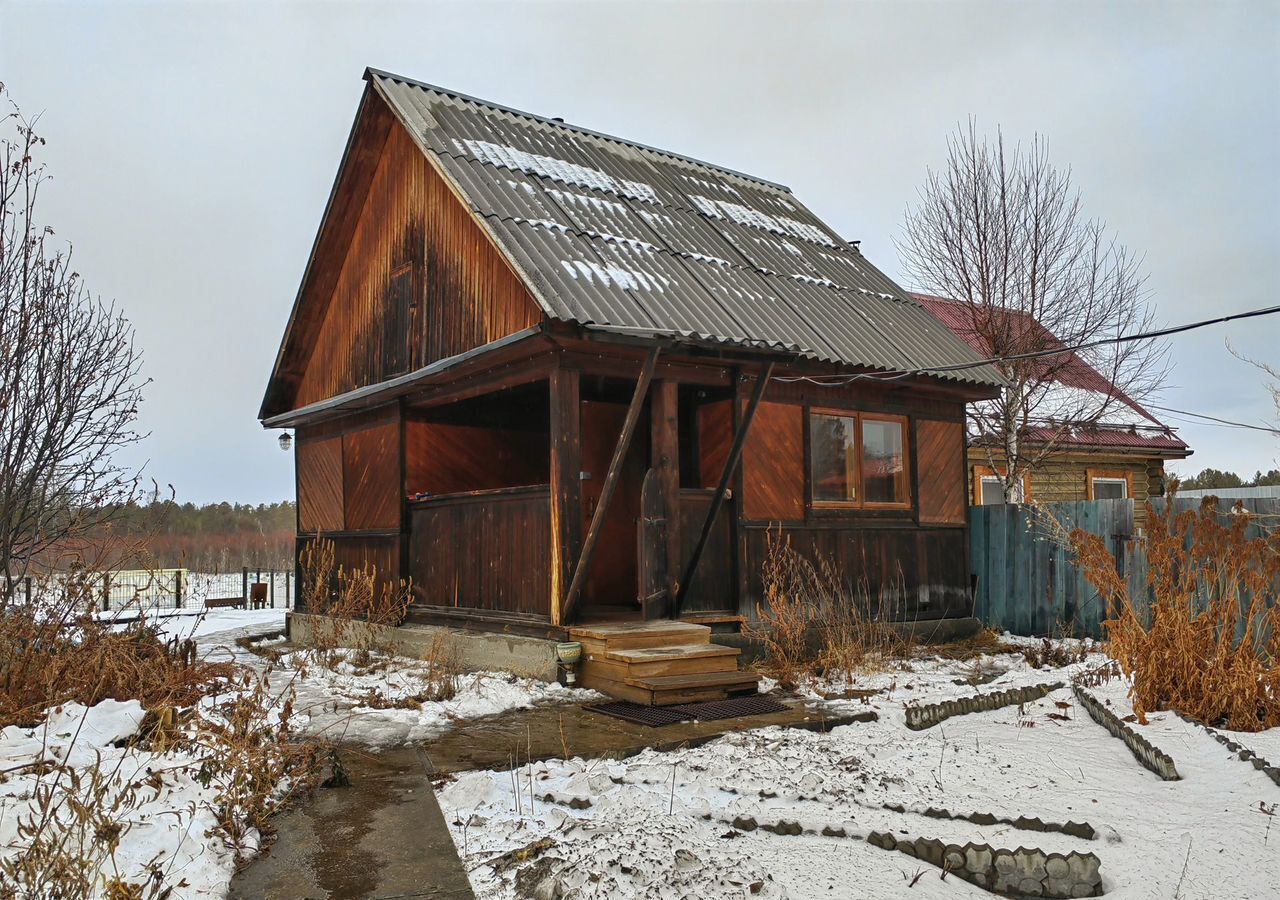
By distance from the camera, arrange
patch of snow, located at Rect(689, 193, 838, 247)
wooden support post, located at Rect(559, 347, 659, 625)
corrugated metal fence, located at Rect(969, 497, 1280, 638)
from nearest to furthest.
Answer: wooden support post, located at Rect(559, 347, 659, 625) → corrugated metal fence, located at Rect(969, 497, 1280, 638) → patch of snow, located at Rect(689, 193, 838, 247)

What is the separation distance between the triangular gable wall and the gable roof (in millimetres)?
8719

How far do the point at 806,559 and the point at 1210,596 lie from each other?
4.34 meters

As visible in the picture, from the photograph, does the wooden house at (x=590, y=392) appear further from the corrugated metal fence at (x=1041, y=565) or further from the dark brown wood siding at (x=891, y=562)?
the corrugated metal fence at (x=1041, y=565)

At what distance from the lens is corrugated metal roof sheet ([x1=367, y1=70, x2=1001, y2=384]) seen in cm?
915

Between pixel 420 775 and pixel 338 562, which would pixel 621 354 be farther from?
pixel 338 562

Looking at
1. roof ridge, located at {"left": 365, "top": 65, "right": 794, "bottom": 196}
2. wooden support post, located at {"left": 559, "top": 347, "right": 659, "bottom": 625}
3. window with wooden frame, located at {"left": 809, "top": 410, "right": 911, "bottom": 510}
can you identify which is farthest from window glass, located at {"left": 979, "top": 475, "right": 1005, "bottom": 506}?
wooden support post, located at {"left": 559, "top": 347, "right": 659, "bottom": 625}

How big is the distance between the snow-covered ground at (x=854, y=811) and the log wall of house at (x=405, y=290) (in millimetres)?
4827

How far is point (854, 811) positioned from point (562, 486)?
4.52 metres

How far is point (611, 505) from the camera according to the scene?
37.6ft

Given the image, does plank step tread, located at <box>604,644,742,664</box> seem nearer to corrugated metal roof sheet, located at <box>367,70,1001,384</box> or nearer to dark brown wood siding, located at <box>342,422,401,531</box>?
corrugated metal roof sheet, located at <box>367,70,1001,384</box>

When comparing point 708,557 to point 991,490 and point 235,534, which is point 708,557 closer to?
point 991,490

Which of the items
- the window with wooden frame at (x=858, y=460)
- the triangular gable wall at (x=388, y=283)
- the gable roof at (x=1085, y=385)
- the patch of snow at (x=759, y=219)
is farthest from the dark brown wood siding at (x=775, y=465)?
the gable roof at (x=1085, y=385)

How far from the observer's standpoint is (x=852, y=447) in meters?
11.2

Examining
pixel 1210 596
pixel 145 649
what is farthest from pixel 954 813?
pixel 145 649
